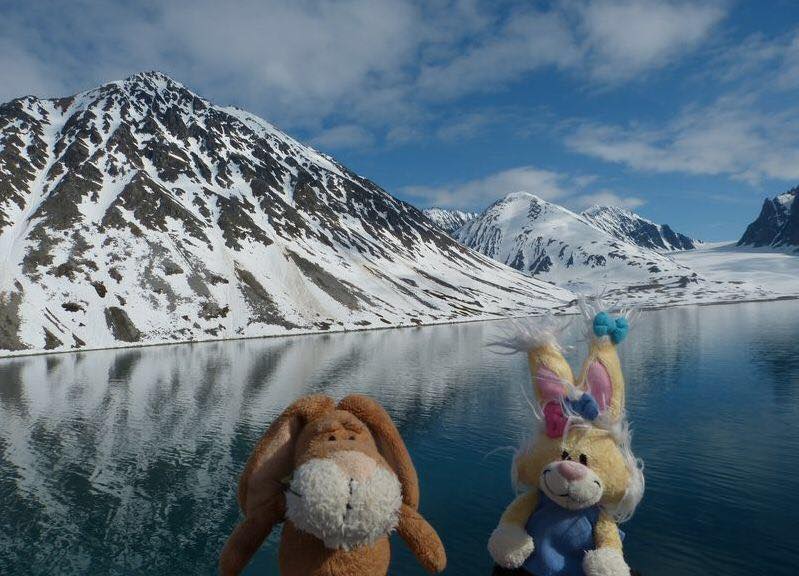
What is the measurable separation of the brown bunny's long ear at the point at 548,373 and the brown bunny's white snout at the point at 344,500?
3370 mm

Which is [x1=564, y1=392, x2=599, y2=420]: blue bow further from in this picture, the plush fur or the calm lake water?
the calm lake water

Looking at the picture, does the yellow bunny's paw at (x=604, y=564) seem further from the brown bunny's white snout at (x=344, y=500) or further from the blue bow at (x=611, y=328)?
the brown bunny's white snout at (x=344, y=500)

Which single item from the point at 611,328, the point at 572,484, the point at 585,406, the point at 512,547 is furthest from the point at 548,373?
the point at 512,547

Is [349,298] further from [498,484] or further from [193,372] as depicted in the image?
[498,484]

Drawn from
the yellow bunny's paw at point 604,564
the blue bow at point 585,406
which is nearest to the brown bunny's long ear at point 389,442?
the yellow bunny's paw at point 604,564

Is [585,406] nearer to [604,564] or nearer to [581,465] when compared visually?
[581,465]

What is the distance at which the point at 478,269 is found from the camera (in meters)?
194

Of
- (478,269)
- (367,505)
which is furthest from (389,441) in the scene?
(478,269)

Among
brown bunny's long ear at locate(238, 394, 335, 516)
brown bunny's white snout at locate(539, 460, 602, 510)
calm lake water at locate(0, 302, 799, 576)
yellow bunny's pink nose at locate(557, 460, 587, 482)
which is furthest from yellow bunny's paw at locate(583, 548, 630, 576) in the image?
brown bunny's long ear at locate(238, 394, 335, 516)

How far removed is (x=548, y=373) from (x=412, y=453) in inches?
607

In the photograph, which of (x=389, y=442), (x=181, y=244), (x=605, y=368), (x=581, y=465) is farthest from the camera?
(x=181, y=244)

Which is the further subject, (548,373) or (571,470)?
(548,373)

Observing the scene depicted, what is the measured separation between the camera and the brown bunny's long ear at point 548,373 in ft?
23.0

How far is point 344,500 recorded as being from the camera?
4176mm
